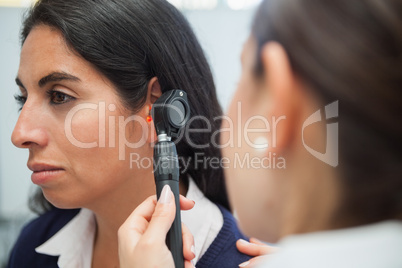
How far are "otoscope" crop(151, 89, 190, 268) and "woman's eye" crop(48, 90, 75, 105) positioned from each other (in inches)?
9.9

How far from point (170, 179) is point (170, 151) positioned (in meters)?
0.05

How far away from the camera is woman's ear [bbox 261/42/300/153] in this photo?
1.58 ft

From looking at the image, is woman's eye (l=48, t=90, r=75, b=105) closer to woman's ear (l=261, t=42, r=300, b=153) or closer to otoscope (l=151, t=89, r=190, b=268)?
otoscope (l=151, t=89, r=190, b=268)

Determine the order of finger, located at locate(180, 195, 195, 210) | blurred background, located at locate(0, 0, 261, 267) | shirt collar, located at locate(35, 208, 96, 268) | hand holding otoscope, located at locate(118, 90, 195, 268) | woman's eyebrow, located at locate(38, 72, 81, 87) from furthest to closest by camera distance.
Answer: blurred background, located at locate(0, 0, 261, 267), shirt collar, located at locate(35, 208, 96, 268), woman's eyebrow, located at locate(38, 72, 81, 87), finger, located at locate(180, 195, 195, 210), hand holding otoscope, located at locate(118, 90, 195, 268)

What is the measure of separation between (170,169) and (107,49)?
383mm

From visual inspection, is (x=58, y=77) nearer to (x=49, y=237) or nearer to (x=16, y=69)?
(x=49, y=237)

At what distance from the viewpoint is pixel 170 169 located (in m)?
0.73

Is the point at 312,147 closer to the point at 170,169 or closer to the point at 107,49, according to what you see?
the point at 170,169

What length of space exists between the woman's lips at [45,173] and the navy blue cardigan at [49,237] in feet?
1.14

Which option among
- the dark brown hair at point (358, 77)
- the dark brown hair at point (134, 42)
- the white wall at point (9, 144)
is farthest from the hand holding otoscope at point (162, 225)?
the white wall at point (9, 144)

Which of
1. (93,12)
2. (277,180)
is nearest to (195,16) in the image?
(93,12)

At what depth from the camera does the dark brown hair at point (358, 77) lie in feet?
1.45

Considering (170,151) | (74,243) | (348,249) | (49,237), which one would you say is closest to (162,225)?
(170,151)

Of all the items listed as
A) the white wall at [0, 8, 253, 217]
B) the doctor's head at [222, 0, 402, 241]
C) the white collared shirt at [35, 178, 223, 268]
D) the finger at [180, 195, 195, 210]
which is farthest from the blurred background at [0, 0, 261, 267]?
the doctor's head at [222, 0, 402, 241]
